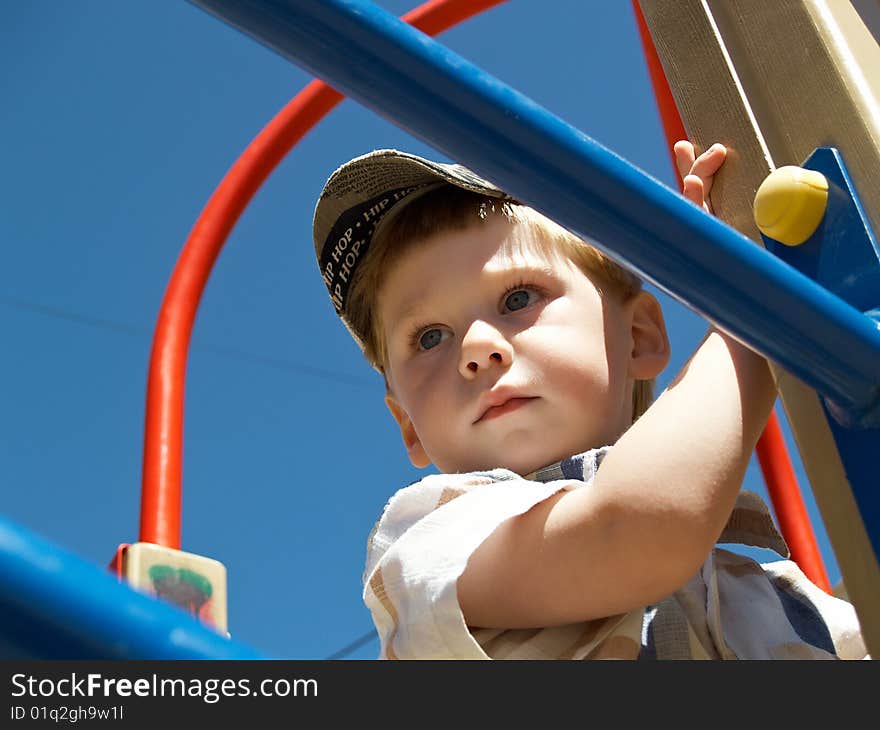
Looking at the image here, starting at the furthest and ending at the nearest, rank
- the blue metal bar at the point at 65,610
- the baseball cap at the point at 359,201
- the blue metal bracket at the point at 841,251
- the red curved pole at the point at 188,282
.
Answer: the red curved pole at the point at 188,282 → the baseball cap at the point at 359,201 → the blue metal bracket at the point at 841,251 → the blue metal bar at the point at 65,610

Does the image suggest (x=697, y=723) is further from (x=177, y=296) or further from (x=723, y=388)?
(x=177, y=296)

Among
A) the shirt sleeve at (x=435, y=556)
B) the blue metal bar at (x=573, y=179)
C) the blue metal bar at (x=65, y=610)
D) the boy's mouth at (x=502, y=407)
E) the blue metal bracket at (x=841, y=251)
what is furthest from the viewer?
the boy's mouth at (x=502, y=407)

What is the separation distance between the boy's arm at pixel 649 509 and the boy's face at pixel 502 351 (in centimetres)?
14

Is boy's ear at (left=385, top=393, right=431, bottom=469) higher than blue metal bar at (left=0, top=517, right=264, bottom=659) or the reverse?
higher

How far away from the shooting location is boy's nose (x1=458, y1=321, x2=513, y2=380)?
0.70 m

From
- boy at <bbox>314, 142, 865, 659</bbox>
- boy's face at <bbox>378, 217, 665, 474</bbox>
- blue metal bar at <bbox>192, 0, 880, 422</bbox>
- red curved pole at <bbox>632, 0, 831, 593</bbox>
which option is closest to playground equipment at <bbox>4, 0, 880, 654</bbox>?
blue metal bar at <bbox>192, 0, 880, 422</bbox>

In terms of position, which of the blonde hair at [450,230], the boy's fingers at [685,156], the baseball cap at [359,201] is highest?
the baseball cap at [359,201]

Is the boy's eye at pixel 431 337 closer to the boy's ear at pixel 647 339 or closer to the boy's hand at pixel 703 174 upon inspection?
the boy's ear at pixel 647 339

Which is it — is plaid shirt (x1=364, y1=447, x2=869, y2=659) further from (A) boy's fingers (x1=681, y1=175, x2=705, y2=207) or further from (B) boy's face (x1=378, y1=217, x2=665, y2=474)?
(A) boy's fingers (x1=681, y1=175, x2=705, y2=207)

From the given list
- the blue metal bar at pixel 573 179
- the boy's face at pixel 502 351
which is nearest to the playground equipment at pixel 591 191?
the blue metal bar at pixel 573 179

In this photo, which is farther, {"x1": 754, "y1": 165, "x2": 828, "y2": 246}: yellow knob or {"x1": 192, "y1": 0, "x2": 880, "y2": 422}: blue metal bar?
{"x1": 754, "y1": 165, "x2": 828, "y2": 246}: yellow knob

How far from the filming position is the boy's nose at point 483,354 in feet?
2.30

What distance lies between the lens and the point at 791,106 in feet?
1.61

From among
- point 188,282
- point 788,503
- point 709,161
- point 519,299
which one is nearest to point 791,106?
point 709,161
